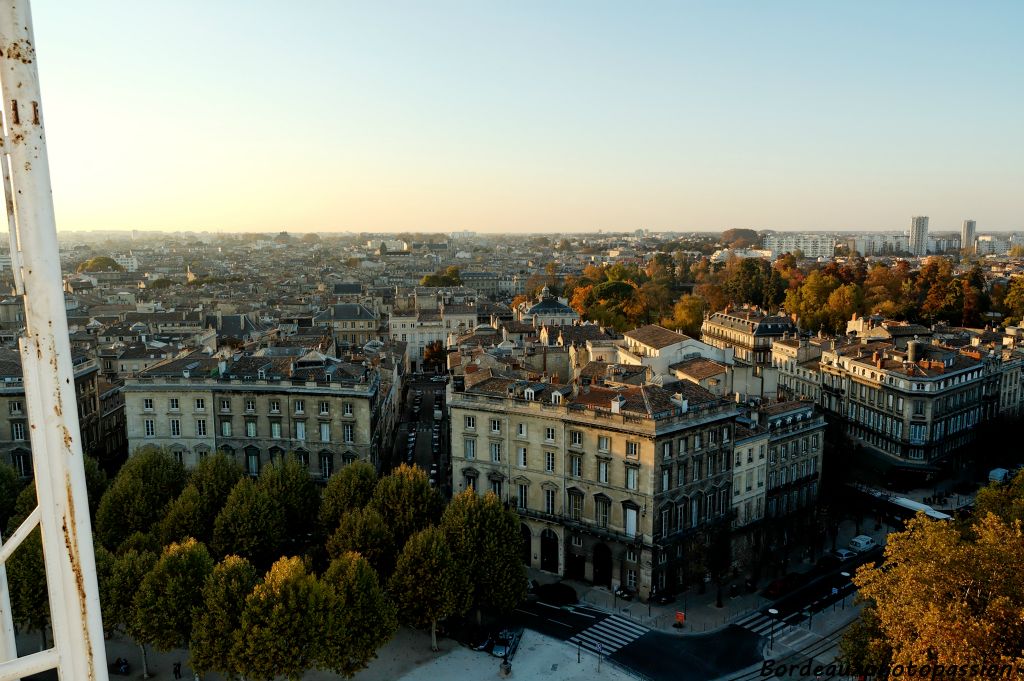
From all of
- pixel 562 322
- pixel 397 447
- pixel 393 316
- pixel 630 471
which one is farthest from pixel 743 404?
pixel 393 316

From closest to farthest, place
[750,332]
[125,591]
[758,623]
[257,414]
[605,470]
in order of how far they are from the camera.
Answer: [125,591], [758,623], [605,470], [257,414], [750,332]

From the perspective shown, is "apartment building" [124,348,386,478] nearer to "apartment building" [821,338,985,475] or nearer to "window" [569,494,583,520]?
"window" [569,494,583,520]

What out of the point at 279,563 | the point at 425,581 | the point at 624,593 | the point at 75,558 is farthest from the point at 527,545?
the point at 75,558

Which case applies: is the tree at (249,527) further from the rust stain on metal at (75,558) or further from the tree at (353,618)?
the rust stain on metal at (75,558)

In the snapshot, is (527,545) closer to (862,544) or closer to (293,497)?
(293,497)

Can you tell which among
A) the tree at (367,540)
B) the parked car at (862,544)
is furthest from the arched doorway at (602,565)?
the parked car at (862,544)
